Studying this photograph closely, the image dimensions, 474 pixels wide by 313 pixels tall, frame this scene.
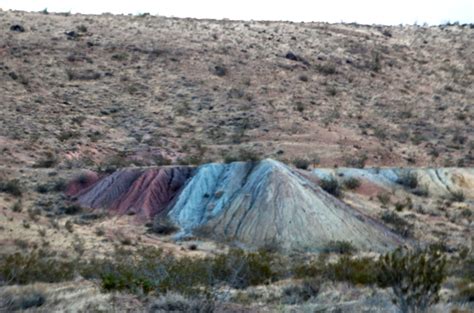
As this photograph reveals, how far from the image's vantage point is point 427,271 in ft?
55.4

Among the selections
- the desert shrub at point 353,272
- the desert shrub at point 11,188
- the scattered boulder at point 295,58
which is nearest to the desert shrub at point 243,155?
the desert shrub at point 11,188

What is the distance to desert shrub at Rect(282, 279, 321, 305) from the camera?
1970cm

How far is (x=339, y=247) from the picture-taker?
1346 inches

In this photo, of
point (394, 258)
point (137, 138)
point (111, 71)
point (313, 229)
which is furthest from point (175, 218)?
point (111, 71)

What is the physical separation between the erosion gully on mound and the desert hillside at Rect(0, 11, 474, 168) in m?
5.50

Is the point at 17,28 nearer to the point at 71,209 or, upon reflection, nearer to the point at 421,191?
the point at 71,209

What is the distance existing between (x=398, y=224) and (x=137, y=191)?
37.6 ft

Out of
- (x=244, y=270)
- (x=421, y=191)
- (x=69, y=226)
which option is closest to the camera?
(x=244, y=270)

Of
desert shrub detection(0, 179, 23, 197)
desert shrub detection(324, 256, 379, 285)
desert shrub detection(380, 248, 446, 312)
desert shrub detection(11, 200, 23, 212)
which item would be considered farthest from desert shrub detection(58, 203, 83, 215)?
desert shrub detection(380, 248, 446, 312)

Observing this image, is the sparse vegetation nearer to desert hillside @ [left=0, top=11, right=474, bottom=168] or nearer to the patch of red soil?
the patch of red soil

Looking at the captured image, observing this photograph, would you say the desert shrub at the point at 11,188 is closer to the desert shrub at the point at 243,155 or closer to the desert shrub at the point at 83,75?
the desert shrub at the point at 243,155

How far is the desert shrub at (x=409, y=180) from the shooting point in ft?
142

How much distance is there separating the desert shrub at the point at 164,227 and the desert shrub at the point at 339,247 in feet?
22.7

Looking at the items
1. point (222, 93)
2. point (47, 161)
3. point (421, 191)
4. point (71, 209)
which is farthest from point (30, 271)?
point (222, 93)
